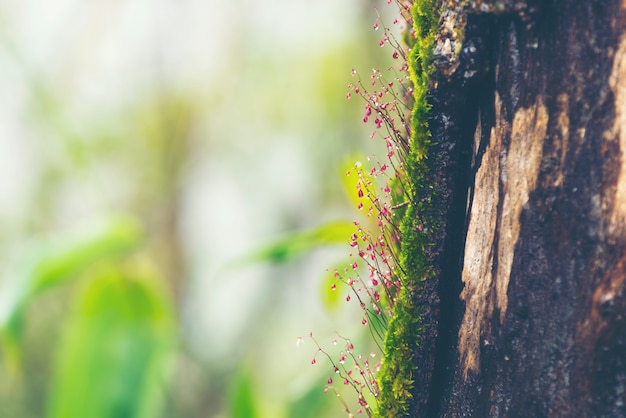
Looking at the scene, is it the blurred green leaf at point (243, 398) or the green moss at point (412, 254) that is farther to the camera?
the blurred green leaf at point (243, 398)

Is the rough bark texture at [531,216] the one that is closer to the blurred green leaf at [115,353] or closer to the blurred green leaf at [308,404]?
the blurred green leaf at [308,404]

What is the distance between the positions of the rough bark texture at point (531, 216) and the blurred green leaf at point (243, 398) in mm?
942

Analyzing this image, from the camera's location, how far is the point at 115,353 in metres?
1.97

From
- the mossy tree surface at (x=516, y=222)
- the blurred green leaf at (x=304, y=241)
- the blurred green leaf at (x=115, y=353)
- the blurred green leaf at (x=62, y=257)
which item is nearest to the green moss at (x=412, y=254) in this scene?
the mossy tree surface at (x=516, y=222)

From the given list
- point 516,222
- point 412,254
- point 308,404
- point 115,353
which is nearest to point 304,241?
point 308,404

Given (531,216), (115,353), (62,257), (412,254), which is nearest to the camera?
(531,216)

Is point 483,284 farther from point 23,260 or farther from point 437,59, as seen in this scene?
point 23,260

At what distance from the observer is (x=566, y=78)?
2.12 feet

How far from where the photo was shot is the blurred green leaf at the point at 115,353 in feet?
6.26

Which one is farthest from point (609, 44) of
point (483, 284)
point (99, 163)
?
point (99, 163)

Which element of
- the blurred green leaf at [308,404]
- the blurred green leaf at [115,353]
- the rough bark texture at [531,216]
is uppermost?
the blurred green leaf at [115,353]

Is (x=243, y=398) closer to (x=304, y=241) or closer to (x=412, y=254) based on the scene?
(x=304, y=241)

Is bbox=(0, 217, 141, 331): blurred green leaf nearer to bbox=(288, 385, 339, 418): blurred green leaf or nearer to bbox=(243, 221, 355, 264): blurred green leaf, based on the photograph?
bbox=(243, 221, 355, 264): blurred green leaf

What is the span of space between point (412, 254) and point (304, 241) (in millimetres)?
657
